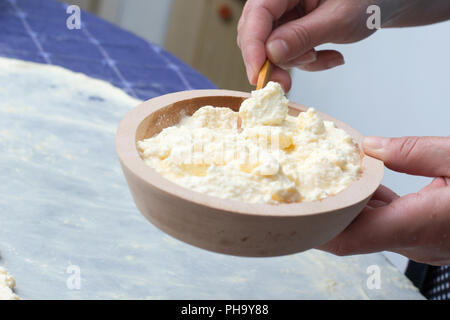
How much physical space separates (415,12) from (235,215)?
0.84 m

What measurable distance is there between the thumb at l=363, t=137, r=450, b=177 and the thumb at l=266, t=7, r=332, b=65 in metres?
0.24

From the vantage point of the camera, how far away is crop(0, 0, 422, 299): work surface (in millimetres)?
958

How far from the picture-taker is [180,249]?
1.08m

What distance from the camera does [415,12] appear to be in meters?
1.24

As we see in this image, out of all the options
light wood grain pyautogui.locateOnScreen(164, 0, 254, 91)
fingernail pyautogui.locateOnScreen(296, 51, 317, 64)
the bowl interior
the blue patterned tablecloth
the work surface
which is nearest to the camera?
the bowl interior

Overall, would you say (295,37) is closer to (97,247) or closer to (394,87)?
(97,247)

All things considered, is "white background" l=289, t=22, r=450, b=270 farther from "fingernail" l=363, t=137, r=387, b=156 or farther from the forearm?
"fingernail" l=363, t=137, r=387, b=156

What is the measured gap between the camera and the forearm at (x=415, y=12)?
1.19 meters

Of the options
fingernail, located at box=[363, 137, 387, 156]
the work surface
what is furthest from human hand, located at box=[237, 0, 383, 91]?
the work surface

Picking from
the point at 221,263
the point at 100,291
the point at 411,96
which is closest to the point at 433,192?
the point at 221,263

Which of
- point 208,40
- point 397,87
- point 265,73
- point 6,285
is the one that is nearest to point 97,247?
point 6,285

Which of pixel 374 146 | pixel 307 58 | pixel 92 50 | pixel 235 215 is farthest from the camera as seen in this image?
pixel 92 50

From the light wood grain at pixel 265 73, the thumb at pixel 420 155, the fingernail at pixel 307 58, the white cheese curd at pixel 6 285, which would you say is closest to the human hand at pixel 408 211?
the thumb at pixel 420 155

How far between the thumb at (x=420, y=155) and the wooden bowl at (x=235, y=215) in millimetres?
134
